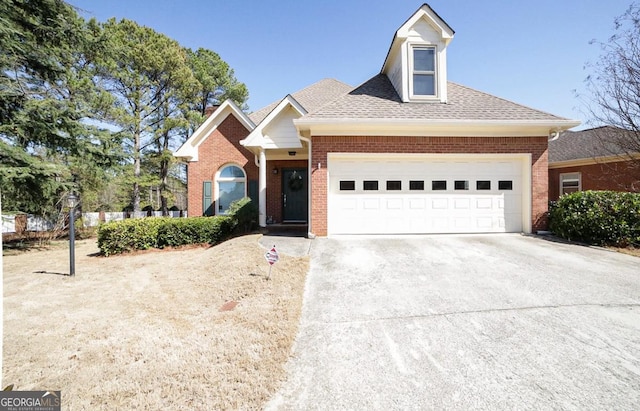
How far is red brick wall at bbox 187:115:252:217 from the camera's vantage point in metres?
13.5

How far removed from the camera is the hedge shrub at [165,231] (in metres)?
9.88

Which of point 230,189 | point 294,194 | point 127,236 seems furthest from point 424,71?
point 127,236

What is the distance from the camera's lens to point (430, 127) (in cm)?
831

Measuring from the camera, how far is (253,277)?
5.55 meters

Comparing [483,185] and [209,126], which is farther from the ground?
[209,126]

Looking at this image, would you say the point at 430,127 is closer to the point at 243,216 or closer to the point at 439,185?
the point at 439,185

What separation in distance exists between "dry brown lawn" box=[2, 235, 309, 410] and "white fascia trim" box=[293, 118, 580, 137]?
407 centimetres

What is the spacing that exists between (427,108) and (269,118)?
5.68 metres

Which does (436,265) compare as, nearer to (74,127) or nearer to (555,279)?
(555,279)

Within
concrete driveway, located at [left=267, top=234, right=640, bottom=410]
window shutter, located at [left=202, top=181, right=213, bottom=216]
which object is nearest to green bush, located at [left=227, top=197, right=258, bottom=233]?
window shutter, located at [left=202, top=181, right=213, bottom=216]

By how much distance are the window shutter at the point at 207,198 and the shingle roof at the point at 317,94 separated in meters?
4.01

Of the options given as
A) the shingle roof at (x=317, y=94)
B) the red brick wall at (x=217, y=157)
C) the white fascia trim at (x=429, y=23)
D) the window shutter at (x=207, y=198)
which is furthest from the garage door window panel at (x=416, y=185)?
the window shutter at (x=207, y=198)

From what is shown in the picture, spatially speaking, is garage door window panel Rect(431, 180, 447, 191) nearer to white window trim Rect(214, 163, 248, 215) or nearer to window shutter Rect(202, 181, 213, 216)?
white window trim Rect(214, 163, 248, 215)

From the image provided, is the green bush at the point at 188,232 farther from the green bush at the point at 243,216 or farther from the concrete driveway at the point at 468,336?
the concrete driveway at the point at 468,336
